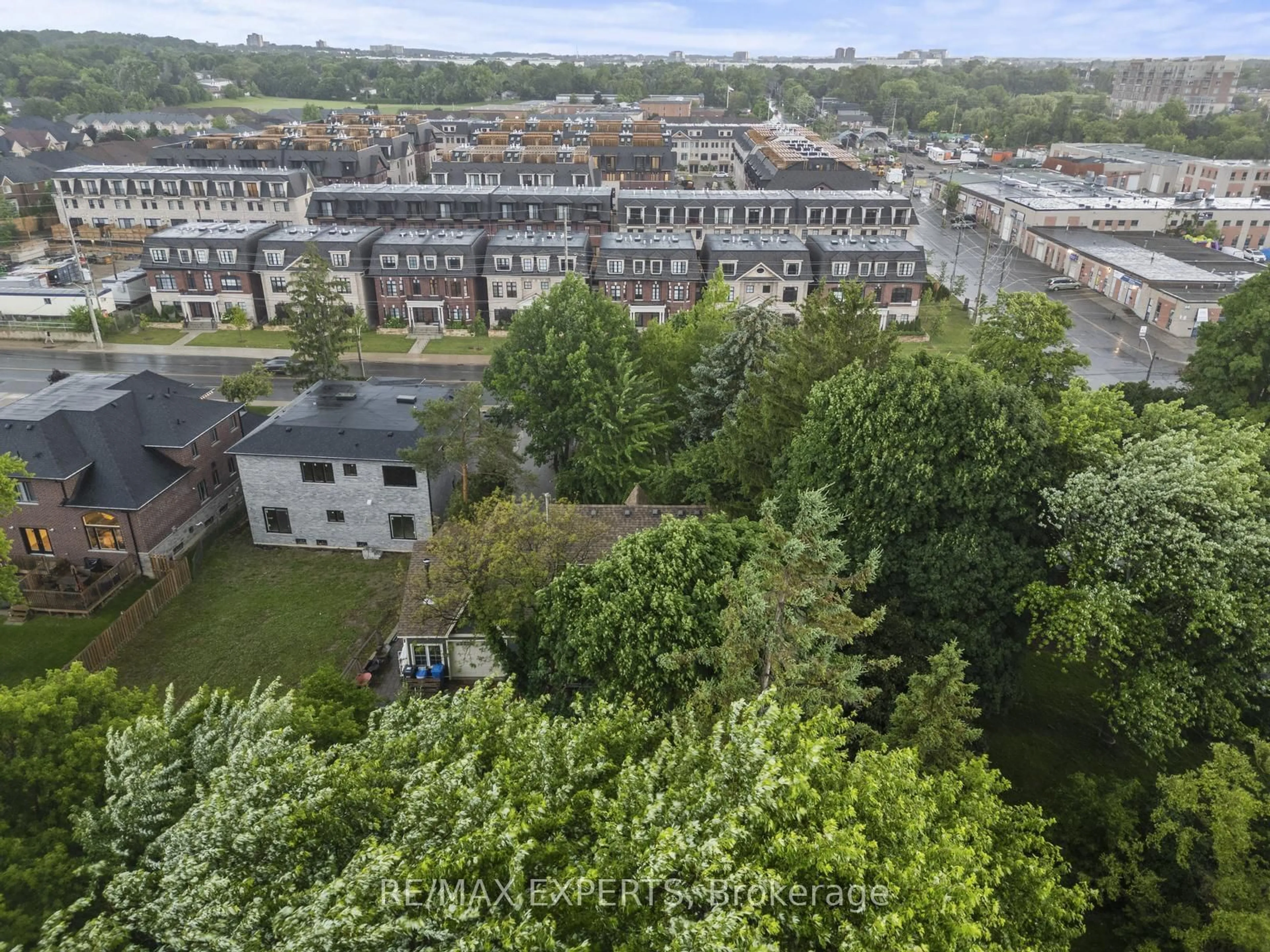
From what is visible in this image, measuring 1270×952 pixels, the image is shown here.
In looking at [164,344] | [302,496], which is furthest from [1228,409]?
[164,344]

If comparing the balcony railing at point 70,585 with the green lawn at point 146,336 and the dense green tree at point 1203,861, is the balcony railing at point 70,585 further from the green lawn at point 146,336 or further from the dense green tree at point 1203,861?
the dense green tree at point 1203,861

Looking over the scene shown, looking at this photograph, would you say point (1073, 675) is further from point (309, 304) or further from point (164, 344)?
point (164, 344)

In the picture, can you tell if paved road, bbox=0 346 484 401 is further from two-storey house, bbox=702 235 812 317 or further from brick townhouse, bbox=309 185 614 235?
two-storey house, bbox=702 235 812 317

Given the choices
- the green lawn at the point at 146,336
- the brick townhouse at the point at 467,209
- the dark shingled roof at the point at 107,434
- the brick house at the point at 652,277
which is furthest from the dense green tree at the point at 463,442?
the brick townhouse at the point at 467,209

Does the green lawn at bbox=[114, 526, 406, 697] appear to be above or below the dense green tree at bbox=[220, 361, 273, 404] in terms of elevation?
below

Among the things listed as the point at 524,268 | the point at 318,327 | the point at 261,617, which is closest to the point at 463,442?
the point at 261,617

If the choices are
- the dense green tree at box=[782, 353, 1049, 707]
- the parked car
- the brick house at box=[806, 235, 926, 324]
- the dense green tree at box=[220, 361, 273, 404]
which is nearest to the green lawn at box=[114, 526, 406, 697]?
the dense green tree at box=[220, 361, 273, 404]

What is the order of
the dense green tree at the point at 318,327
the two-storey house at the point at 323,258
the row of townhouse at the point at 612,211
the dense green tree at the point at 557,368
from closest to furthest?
the dense green tree at the point at 557,368
the dense green tree at the point at 318,327
the two-storey house at the point at 323,258
the row of townhouse at the point at 612,211
